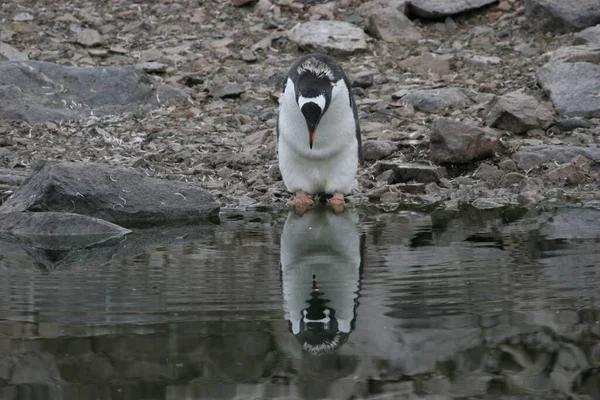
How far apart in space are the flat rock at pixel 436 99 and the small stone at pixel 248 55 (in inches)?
77.8

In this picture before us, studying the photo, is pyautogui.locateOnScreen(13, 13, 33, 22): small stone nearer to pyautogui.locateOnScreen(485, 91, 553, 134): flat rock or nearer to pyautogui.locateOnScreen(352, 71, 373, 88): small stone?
pyautogui.locateOnScreen(352, 71, 373, 88): small stone

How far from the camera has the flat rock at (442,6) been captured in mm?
11977

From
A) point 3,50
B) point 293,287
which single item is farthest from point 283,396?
point 3,50

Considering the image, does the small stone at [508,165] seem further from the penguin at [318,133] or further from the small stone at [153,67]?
the small stone at [153,67]

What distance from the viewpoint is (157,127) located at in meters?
10.0

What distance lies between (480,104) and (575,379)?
21.2 feet

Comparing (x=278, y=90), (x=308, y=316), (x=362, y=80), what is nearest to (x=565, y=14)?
(x=362, y=80)

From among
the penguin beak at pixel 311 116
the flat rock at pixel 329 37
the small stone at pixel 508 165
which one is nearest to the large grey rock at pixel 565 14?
the flat rock at pixel 329 37

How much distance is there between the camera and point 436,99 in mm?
10148

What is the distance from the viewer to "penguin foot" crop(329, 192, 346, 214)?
7.92m

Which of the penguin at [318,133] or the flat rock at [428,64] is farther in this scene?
the flat rock at [428,64]

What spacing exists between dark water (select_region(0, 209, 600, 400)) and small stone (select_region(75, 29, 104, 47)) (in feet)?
18.3

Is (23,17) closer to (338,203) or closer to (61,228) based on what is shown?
(338,203)

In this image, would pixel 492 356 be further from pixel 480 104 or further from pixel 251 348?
pixel 480 104
